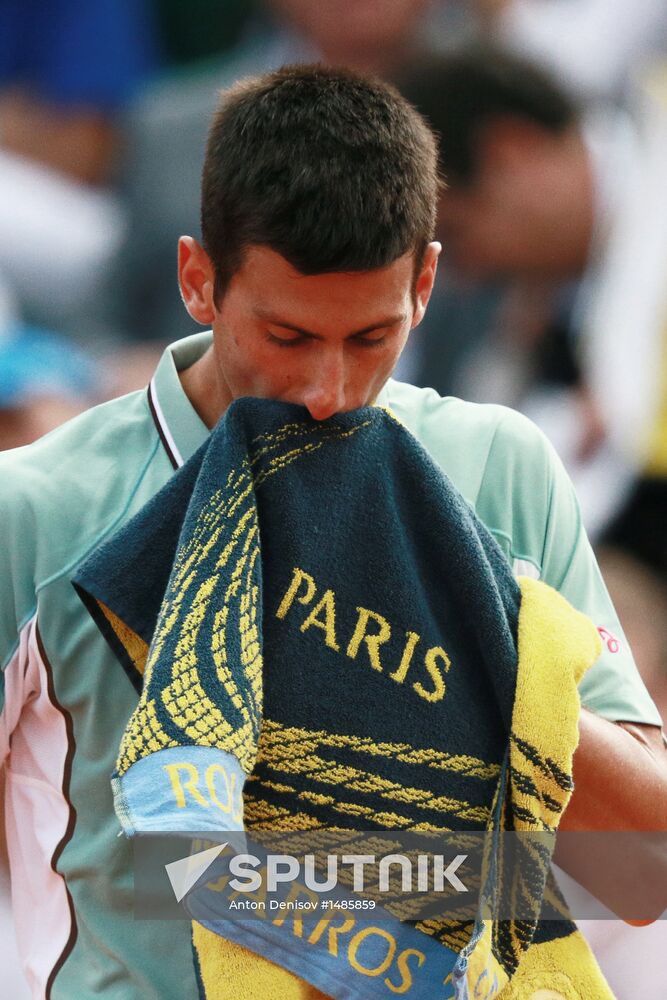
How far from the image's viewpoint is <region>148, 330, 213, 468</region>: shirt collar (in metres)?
1.81

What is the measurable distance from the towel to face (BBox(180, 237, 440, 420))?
6 centimetres

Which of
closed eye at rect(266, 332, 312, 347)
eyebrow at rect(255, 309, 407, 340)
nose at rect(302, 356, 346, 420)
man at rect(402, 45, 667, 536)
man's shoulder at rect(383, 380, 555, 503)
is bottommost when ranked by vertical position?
man at rect(402, 45, 667, 536)

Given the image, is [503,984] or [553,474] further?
[553,474]

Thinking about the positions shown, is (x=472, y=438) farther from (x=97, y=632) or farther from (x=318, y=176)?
(x=97, y=632)

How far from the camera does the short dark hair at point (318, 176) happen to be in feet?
5.42

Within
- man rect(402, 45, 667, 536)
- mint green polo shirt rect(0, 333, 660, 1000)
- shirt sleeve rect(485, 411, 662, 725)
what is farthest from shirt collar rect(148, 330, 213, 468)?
man rect(402, 45, 667, 536)

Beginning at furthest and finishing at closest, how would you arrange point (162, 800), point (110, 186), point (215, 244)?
1. point (110, 186)
2. point (215, 244)
3. point (162, 800)

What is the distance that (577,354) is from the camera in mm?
3998

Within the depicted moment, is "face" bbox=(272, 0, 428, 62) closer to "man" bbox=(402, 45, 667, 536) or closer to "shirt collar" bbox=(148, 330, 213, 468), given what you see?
"man" bbox=(402, 45, 667, 536)

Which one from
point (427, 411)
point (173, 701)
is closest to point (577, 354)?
point (427, 411)

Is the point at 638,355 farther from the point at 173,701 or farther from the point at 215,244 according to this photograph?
the point at 173,701

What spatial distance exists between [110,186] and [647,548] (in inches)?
62.8

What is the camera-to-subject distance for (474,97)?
12.3 ft

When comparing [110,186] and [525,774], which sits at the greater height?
[525,774]
